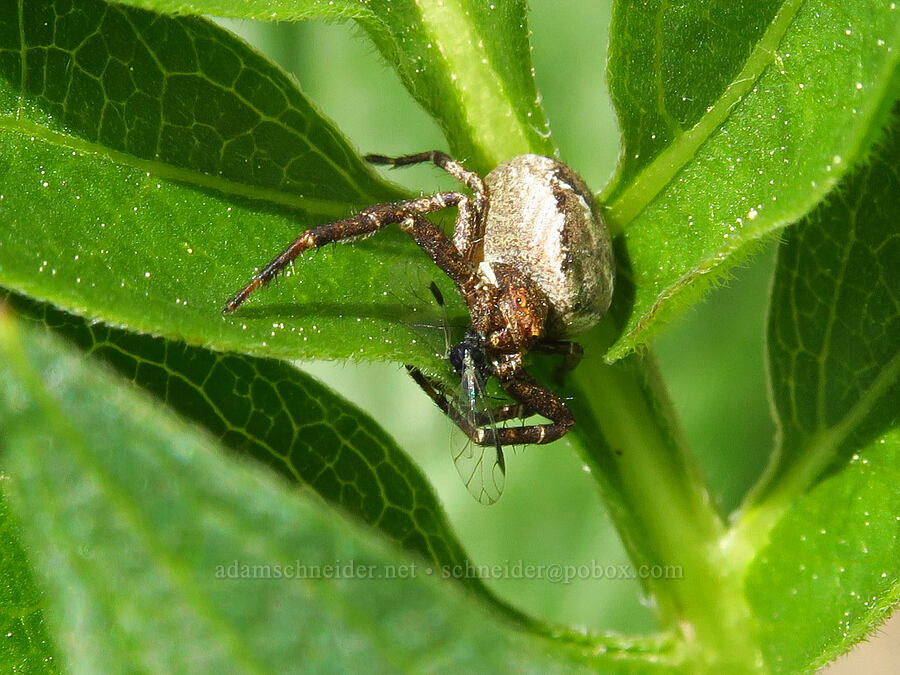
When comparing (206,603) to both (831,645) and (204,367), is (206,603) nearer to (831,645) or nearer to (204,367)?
(204,367)

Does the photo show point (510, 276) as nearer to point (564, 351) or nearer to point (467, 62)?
point (564, 351)

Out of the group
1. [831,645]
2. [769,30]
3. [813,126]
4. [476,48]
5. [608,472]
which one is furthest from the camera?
[608,472]

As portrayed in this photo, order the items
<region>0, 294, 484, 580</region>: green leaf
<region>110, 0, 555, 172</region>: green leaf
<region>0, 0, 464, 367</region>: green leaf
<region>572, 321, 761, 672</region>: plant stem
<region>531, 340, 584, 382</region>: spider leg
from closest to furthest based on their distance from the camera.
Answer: <region>0, 0, 464, 367</region>: green leaf < <region>0, 294, 484, 580</region>: green leaf < <region>110, 0, 555, 172</region>: green leaf < <region>572, 321, 761, 672</region>: plant stem < <region>531, 340, 584, 382</region>: spider leg

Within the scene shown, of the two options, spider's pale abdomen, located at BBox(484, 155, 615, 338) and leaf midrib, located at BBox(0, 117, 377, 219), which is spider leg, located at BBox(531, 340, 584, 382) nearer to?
spider's pale abdomen, located at BBox(484, 155, 615, 338)

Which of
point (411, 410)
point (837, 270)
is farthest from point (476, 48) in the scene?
point (411, 410)

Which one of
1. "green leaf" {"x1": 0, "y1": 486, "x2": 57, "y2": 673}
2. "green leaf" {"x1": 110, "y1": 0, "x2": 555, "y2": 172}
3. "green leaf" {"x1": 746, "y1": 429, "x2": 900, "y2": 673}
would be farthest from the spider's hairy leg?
"green leaf" {"x1": 0, "y1": 486, "x2": 57, "y2": 673}
